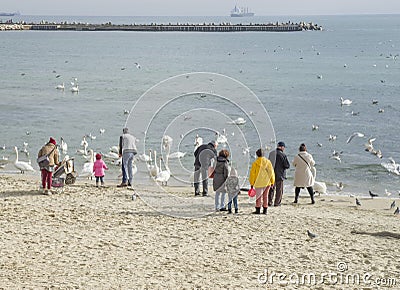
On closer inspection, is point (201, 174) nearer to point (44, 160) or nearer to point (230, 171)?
point (230, 171)

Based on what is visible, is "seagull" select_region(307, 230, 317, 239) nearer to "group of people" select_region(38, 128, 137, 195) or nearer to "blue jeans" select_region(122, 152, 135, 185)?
"group of people" select_region(38, 128, 137, 195)

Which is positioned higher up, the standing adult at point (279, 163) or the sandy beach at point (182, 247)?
the standing adult at point (279, 163)

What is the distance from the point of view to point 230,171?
1194cm

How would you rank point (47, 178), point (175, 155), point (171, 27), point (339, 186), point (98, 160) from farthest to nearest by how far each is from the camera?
point (171, 27) → point (175, 155) → point (339, 186) → point (98, 160) → point (47, 178)

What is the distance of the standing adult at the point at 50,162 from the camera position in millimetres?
12930

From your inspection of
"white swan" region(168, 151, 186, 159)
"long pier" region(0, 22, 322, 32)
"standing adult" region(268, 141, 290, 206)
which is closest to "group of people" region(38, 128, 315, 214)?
"standing adult" region(268, 141, 290, 206)

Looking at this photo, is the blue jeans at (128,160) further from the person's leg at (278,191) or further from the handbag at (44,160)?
the person's leg at (278,191)

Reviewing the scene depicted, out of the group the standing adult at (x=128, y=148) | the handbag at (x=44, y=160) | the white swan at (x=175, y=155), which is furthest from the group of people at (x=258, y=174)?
the white swan at (x=175, y=155)

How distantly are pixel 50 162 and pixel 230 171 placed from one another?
3.77 m

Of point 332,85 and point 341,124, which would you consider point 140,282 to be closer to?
point 341,124

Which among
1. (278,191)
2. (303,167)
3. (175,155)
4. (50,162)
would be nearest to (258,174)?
(278,191)

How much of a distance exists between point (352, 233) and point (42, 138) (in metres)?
17.4

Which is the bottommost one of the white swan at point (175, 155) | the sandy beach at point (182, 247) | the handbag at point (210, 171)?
the sandy beach at point (182, 247)

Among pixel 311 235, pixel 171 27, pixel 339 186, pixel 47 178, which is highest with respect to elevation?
pixel 171 27
